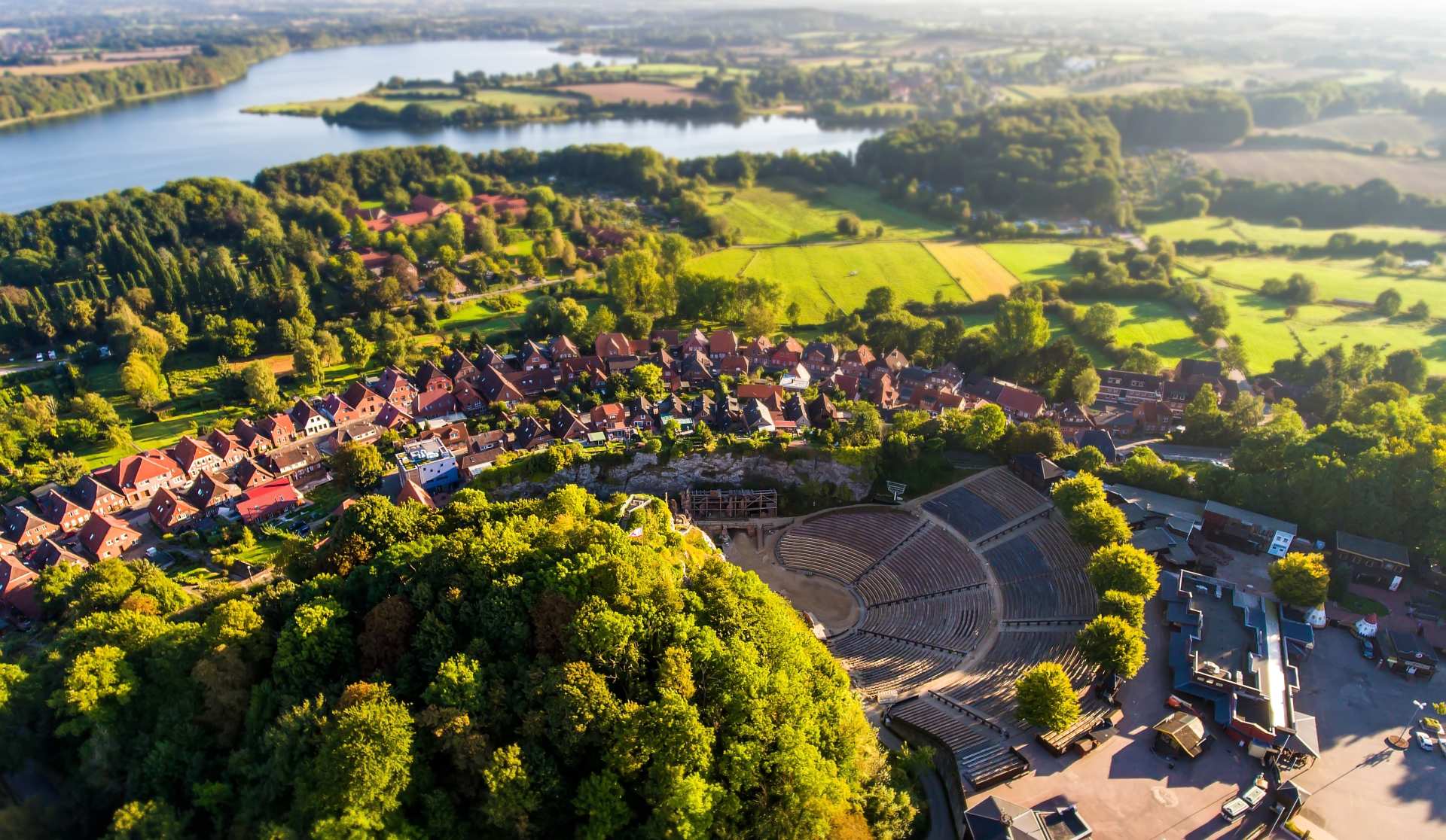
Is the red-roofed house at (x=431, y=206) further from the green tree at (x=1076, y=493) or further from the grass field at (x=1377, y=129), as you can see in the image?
the grass field at (x=1377, y=129)

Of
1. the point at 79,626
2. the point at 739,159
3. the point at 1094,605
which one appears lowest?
the point at 1094,605

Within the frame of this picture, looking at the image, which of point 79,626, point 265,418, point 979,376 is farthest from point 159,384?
point 979,376

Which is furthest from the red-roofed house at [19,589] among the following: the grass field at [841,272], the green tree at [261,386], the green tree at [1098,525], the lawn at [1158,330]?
the lawn at [1158,330]

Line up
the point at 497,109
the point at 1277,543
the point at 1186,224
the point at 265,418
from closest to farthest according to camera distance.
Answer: the point at 1277,543
the point at 265,418
the point at 1186,224
the point at 497,109

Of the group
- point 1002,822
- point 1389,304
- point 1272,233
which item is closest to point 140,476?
point 1002,822

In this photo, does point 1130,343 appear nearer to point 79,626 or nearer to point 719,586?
point 719,586

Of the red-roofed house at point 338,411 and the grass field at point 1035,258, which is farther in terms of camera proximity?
the grass field at point 1035,258
